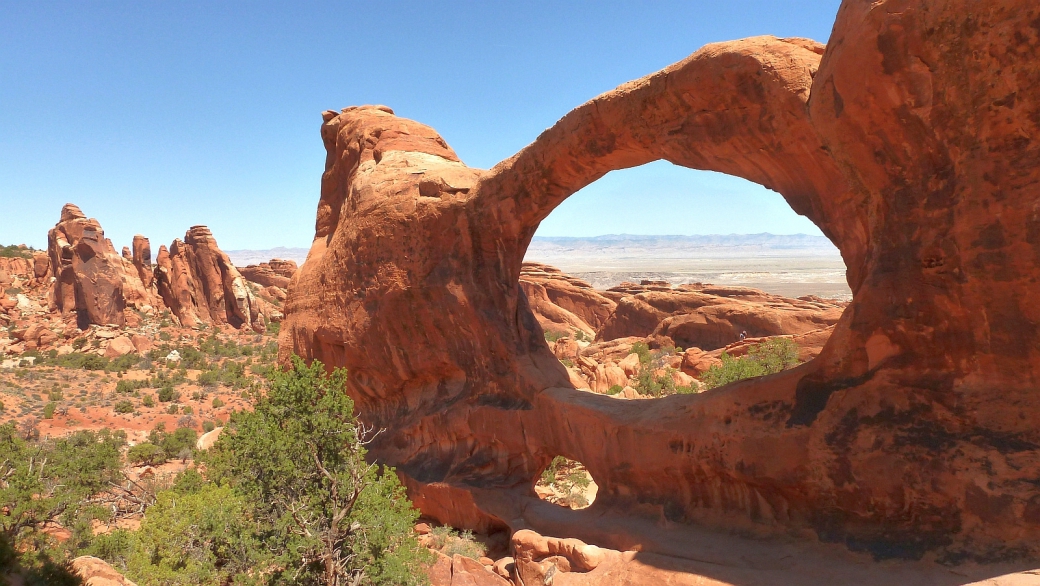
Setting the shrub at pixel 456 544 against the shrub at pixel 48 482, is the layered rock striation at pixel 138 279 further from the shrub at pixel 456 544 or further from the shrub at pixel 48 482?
the shrub at pixel 456 544

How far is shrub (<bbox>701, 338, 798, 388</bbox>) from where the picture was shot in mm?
15562

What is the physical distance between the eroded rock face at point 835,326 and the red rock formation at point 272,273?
182 feet

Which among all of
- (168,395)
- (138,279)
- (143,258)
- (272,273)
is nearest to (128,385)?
(168,395)

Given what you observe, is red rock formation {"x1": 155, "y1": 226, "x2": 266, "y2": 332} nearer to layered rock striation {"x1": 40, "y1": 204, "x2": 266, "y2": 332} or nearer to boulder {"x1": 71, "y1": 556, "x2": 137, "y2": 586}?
layered rock striation {"x1": 40, "y1": 204, "x2": 266, "y2": 332}

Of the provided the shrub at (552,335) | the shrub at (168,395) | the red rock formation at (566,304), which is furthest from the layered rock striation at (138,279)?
the shrub at (552,335)

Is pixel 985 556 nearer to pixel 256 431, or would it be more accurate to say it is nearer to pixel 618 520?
pixel 618 520

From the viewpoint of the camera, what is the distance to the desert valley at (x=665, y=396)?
206 inches

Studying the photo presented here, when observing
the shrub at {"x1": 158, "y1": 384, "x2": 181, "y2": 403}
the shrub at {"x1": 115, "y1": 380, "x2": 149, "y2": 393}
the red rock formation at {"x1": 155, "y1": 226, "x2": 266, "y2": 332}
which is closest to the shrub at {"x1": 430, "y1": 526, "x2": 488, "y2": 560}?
the shrub at {"x1": 158, "y1": 384, "x2": 181, "y2": 403}

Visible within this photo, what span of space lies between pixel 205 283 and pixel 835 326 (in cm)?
5306

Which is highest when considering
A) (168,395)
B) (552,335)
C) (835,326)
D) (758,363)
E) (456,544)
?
(835,326)

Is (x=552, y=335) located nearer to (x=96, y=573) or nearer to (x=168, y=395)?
(x=168, y=395)

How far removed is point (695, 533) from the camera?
7617 millimetres

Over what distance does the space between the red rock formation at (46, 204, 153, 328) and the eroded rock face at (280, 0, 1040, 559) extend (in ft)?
130

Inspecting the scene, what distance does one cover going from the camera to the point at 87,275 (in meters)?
43.3
